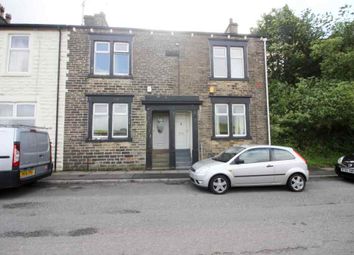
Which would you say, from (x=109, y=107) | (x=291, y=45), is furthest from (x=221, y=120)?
(x=291, y=45)

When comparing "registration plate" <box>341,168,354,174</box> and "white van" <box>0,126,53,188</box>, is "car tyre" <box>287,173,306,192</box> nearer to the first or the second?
"registration plate" <box>341,168,354,174</box>

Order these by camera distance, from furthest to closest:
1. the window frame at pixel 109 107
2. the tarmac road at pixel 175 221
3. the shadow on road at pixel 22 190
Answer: the window frame at pixel 109 107 → the shadow on road at pixel 22 190 → the tarmac road at pixel 175 221

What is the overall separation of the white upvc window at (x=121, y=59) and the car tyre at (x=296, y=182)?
8853 mm

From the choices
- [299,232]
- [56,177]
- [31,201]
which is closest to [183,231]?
[299,232]

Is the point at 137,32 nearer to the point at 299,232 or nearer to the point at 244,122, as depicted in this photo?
the point at 244,122

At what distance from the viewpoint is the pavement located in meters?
9.32

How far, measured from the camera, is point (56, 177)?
380 inches

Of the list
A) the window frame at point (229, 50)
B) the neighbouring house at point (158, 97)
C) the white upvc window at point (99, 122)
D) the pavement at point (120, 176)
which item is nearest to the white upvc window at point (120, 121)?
the neighbouring house at point (158, 97)

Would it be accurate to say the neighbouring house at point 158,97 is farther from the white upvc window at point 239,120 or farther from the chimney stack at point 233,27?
the chimney stack at point 233,27

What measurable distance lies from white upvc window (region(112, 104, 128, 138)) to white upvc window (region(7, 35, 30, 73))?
15.4 feet

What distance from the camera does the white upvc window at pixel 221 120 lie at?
1252 centimetres

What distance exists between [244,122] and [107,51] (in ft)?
26.3

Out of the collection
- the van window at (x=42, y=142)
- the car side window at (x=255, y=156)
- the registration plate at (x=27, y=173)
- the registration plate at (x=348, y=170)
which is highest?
the van window at (x=42, y=142)

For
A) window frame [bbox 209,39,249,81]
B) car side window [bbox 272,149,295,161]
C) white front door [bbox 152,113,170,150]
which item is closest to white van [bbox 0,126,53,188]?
white front door [bbox 152,113,170,150]
